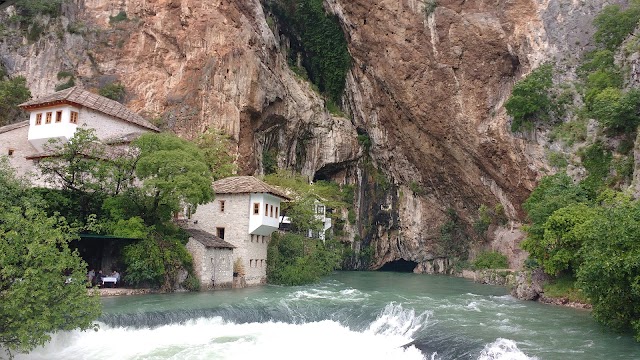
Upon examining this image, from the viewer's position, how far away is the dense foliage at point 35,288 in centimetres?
1338

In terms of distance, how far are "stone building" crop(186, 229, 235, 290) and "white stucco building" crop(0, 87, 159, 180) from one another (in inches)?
375

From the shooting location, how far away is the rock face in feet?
131

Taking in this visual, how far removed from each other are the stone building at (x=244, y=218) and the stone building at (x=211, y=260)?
4.80ft

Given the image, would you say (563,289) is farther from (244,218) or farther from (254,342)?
(244,218)

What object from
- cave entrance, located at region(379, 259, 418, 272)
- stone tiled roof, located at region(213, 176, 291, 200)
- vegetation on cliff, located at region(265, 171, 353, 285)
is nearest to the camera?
stone tiled roof, located at region(213, 176, 291, 200)

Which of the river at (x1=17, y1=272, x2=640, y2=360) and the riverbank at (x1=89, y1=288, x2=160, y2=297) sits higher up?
the riverbank at (x1=89, y1=288, x2=160, y2=297)

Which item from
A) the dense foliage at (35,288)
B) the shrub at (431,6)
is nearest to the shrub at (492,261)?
the shrub at (431,6)

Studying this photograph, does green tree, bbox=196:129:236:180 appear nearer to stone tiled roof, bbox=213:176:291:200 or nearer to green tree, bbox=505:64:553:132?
stone tiled roof, bbox=213:176:291:200

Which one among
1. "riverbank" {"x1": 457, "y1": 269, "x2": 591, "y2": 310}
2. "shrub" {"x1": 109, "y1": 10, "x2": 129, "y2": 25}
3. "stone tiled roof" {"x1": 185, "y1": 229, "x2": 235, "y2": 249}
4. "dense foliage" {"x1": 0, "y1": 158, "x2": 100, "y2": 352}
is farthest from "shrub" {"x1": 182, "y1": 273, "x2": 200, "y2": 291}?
"shrub" {"x1": 109, "y1": 10, "x2": 129, "y2": 25}

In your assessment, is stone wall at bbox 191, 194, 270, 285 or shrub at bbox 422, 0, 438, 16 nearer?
stone wall at bbox 191, 194, 270, 285

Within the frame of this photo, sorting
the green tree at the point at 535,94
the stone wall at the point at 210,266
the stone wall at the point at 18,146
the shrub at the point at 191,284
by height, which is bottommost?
the shrub at the point at 191,284

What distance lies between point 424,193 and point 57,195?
34.8 meters

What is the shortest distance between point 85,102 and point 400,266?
3699 cm

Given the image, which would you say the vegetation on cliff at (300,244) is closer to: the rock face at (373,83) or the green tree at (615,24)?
the rock face at (373,83)
